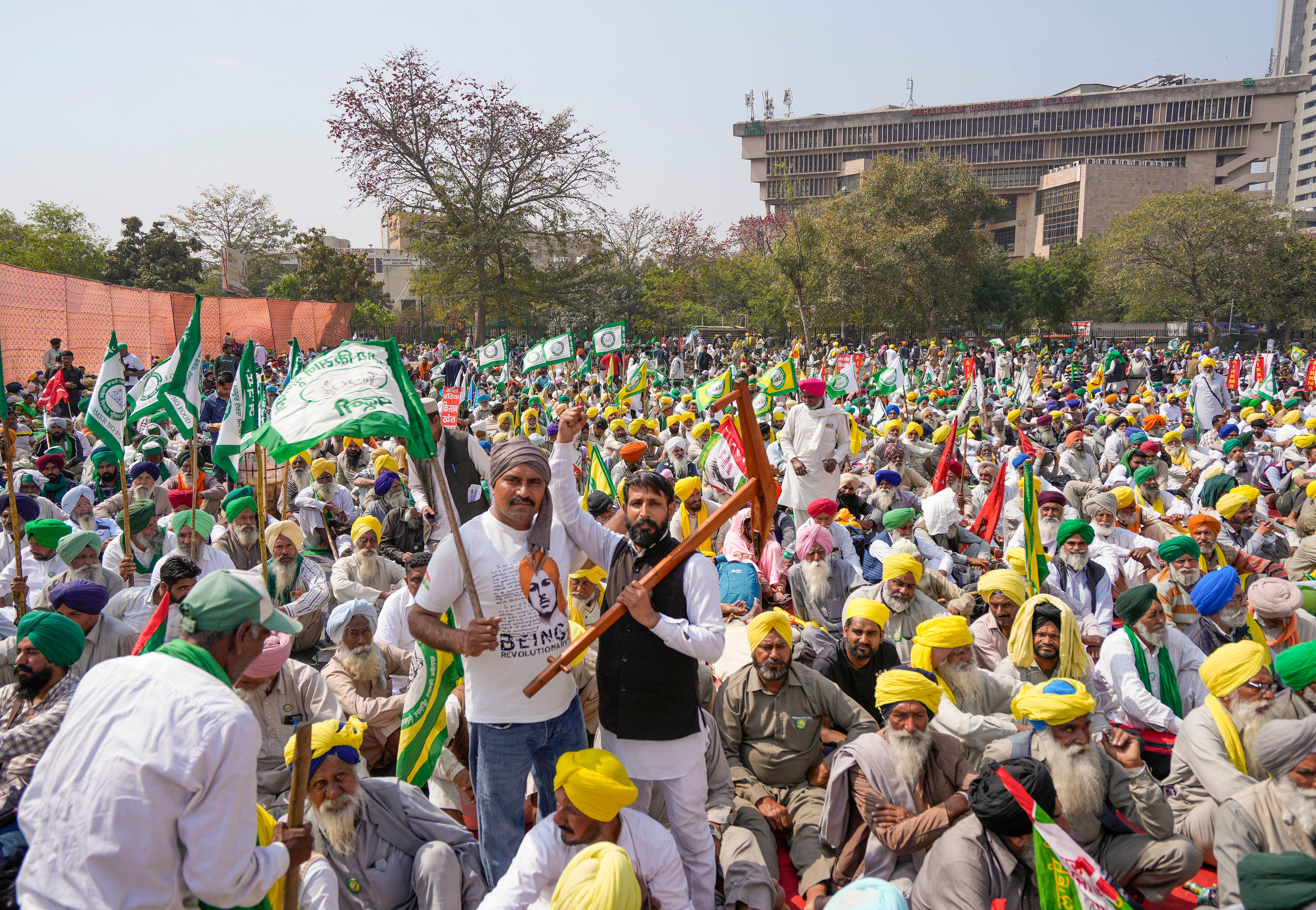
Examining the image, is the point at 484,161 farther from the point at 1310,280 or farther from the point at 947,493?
the point at 1310,280

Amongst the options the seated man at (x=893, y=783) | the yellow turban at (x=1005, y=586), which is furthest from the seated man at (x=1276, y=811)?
the yellow turban at (x=1005, y=586)

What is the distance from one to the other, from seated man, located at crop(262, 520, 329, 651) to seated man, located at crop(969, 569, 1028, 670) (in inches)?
172

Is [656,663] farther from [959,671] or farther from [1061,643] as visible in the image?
[1061,643]

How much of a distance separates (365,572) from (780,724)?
12.0ft

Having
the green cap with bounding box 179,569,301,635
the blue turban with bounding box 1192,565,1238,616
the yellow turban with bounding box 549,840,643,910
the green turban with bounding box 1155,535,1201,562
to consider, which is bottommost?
the yellow turban with bounding box 549,840,643,910

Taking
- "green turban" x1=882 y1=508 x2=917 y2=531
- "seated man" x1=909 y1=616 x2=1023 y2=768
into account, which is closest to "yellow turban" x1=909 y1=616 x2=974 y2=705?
"seated man" x1=909 y1=616 x2=1023 y2=768

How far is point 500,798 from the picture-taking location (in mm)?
3053

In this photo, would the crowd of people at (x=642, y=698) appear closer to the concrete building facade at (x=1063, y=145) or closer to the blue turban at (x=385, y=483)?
the blue turban at (x=385, y=483)

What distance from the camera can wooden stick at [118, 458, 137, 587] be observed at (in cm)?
563

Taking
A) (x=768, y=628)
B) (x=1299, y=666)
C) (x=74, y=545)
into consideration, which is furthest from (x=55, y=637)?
(x=1299, y=666)

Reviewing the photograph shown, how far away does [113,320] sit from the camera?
18.1 meters

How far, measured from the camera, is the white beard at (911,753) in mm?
3578

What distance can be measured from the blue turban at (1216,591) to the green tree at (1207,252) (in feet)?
137

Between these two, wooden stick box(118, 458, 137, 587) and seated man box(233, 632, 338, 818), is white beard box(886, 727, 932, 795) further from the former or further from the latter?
wooden stick box(118, 458, 137, 587)
